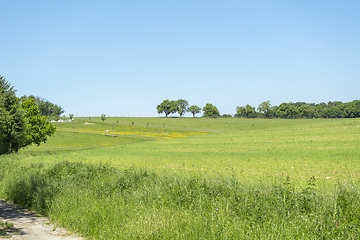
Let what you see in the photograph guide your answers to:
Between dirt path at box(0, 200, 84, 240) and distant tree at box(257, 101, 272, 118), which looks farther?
distant tree at box(257, 101, 272, 118)

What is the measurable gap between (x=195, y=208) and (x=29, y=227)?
617cm

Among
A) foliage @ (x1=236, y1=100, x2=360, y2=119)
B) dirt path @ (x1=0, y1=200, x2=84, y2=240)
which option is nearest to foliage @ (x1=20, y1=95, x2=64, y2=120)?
foliage @ (x1=236, y1=100, x2=360, y2=119)

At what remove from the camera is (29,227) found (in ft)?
34.2

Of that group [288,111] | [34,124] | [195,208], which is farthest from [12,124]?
[288,111]

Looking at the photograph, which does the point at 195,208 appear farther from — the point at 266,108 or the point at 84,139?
the point at 266,108

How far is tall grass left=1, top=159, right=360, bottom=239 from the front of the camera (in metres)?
7.63

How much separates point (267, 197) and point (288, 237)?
8.14ft

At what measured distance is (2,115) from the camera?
44.9 meters

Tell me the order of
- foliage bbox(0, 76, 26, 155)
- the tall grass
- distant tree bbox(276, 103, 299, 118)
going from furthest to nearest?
distant tree bbox(276, 103, 299, 118)
foliage bbox(0, 76, 26, 155)
the tall grass

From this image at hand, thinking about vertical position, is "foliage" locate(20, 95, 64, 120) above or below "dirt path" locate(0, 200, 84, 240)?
above

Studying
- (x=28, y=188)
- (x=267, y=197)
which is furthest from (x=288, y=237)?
(x=28, y=188)

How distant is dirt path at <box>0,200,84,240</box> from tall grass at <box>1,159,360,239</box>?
428 mm

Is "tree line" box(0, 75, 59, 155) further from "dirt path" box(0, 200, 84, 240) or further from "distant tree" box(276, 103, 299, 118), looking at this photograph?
"distant tree" box(276, 103, 299, 118)

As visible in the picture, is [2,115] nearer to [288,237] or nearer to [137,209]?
[137,209]
